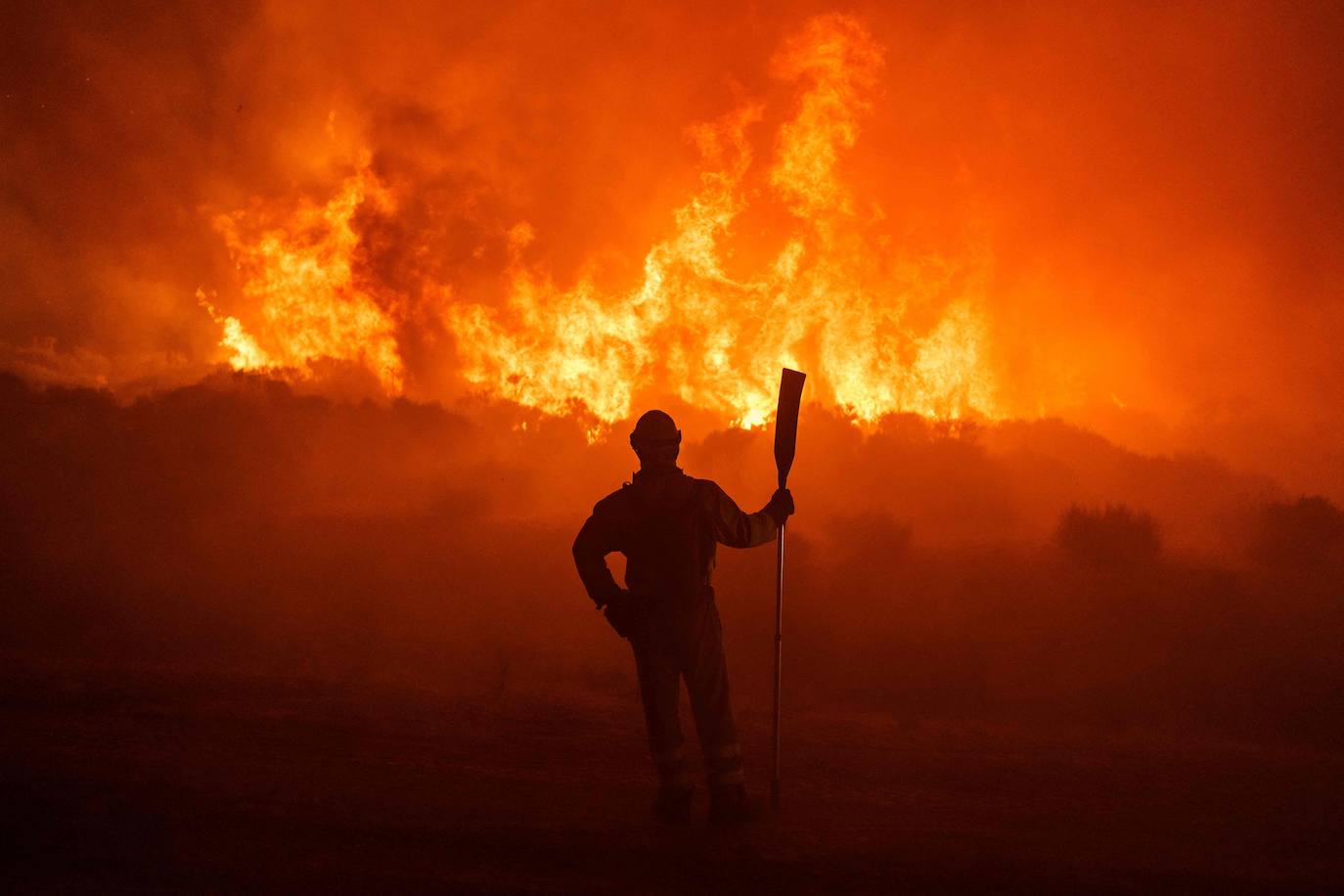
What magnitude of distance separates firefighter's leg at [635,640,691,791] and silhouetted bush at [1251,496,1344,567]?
8.76 meters

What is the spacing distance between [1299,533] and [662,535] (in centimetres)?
912

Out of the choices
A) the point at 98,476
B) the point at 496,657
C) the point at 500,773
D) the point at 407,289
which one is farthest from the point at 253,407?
the point at 500,773

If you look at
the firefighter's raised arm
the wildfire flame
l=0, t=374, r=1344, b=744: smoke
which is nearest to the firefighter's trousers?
the firefighter's raised arm

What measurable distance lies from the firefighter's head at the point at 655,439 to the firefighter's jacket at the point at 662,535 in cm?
7

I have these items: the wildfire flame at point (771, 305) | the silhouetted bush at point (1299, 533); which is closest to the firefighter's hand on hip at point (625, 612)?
the wildfire flame at point (771, 305)

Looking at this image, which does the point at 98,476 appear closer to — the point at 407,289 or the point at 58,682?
the point at 407,289

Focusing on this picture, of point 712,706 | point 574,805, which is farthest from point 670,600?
point 574,805

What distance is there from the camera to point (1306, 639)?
891 cm

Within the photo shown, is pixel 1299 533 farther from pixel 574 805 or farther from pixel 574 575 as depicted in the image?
pixel 574 805

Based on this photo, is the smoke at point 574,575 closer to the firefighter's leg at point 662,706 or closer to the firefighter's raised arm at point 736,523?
the firefighter's leg at point 662,706

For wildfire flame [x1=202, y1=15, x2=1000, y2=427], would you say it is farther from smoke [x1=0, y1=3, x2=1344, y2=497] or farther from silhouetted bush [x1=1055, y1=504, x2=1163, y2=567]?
silhouetted bush [x1=1055, y1=504, x2=1163, y2=567]

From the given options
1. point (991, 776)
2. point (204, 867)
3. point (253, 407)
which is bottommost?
point (204, 867)

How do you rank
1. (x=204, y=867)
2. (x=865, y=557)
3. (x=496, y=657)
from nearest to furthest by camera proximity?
(x=204, y=867), (x=496, y=657), (x=865, y=557)

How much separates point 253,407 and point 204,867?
39.9ft
